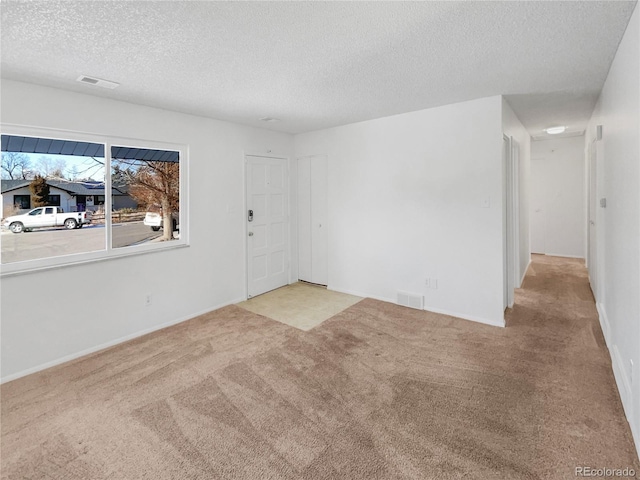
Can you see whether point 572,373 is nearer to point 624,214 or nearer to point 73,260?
point 624,214

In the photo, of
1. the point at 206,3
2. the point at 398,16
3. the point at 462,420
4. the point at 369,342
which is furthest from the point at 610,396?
the point at 206,3

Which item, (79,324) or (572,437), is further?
(79,324)

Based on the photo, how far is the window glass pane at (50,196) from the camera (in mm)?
2668

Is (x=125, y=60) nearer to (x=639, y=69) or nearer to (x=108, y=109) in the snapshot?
(x=108, y=109)

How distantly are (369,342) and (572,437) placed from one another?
1603 millimetres

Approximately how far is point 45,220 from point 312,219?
3.25 meters

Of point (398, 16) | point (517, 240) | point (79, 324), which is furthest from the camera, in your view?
point (517, 240)

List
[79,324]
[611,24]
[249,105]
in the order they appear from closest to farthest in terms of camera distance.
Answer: [611,24] < [79,324] < [249,105]

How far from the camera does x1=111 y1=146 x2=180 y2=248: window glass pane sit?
3299 millimetres

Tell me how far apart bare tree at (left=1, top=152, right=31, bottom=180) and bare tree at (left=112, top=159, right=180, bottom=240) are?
657 mm

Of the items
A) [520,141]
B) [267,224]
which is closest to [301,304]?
[267,224]

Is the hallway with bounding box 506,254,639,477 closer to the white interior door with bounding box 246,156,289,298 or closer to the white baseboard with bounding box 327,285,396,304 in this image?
the white baseboard with bounding box 327,285,396,304

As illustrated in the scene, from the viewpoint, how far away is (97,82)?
2.69 metres

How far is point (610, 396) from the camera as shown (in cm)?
220
